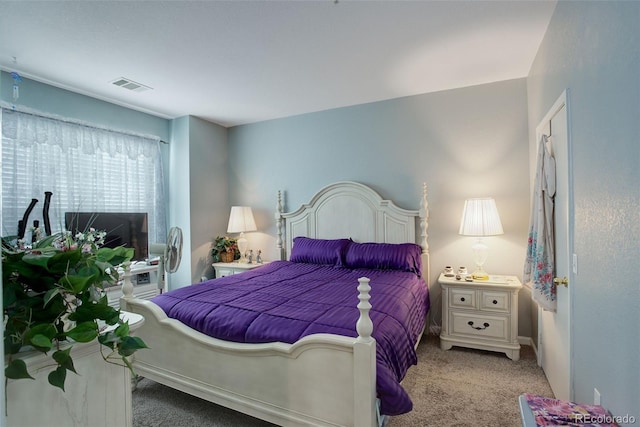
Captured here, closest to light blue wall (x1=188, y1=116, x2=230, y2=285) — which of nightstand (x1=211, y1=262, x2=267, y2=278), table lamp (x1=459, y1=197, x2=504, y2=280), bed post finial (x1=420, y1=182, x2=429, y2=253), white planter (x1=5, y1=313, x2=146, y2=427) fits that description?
nightstand (x1=211, y1=262, x2=267, y2=278)

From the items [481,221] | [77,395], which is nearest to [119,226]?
[77,395]

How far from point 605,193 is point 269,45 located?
2324mm

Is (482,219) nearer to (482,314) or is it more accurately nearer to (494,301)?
(494,301)

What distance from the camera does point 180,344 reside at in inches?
84.7

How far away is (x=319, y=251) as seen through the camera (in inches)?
145

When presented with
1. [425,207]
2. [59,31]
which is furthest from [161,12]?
[425,207]

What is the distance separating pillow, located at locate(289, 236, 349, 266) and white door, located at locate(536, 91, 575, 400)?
1907 millimetres

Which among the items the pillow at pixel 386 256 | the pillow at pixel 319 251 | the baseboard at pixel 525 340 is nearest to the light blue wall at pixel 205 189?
the pillow at pixel 319 251

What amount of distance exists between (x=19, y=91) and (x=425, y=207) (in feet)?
13.0

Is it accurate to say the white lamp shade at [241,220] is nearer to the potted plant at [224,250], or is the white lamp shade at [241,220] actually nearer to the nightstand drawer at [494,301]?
the potted plant at [224,250]

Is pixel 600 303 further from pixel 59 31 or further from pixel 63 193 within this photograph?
pixel 63 193

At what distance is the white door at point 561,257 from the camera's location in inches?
73.4

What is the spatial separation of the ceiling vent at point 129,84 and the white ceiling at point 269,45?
0.26 ft

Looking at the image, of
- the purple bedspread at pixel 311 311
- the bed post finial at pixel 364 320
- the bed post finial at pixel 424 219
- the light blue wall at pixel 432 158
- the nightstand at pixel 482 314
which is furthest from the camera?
the bed post finial at pixel 424 219
